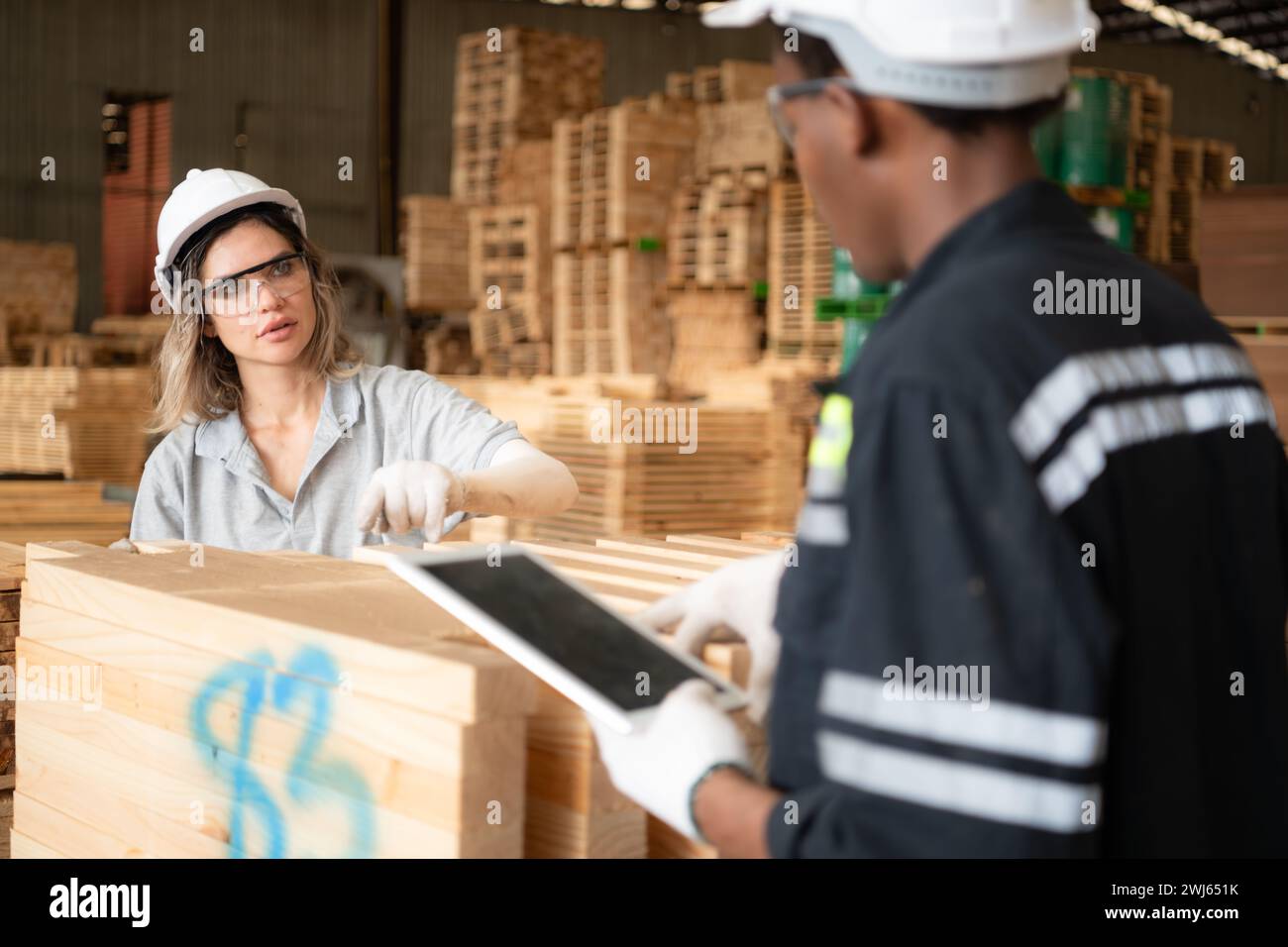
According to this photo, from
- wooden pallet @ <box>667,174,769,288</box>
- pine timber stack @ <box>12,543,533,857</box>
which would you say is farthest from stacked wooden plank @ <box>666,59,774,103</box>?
pine timber stack @ <box>12,543,533,857</box>

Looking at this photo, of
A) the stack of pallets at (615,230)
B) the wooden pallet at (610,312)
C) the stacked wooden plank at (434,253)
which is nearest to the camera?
the stack of pallets at (615,230)

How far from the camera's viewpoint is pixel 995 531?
1.20m

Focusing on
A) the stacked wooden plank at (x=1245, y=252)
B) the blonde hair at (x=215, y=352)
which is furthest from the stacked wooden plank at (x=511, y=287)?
the blonde hair at (x=215, y=352)

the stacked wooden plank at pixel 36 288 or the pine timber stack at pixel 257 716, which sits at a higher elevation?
the stacked wooden plank at pixel 36 288

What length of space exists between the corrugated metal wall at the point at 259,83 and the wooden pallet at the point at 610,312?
23.0 feet

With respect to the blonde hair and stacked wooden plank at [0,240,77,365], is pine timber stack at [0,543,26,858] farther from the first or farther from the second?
stacked wooden plank at [0,240,77,365]

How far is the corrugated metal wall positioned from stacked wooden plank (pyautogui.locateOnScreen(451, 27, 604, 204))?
199 inches

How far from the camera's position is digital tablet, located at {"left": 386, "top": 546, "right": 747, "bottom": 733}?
1551mm

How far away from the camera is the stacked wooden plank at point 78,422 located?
9484 mm

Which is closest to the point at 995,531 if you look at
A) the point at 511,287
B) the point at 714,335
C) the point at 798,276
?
the point at 798,276

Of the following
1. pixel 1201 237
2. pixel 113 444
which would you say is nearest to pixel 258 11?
pixel 113 444

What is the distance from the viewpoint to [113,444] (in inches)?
381

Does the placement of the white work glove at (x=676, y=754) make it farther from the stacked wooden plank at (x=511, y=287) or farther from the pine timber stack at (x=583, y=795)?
the stacked wooden plank at (x=511, y=287)
